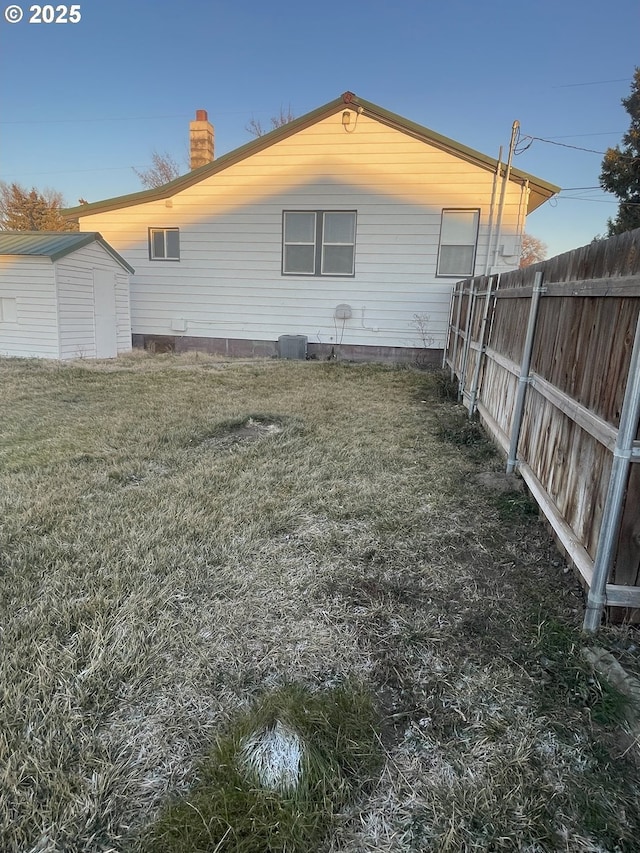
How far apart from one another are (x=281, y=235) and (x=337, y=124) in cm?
256

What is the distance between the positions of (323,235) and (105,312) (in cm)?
525

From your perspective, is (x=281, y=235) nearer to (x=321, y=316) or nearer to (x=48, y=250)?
(x=321, y=316)

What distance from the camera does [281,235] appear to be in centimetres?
1092

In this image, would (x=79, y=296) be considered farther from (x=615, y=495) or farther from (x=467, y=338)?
(x=615, y=495)

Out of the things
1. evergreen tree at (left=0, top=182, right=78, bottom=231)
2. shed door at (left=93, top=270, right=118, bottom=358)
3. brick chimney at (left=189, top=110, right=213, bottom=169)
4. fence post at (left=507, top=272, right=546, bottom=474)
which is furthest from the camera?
evergreen tree at (left=0, top=182, right=78, bottom=231)

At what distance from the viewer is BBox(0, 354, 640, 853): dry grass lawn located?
4.11 ft

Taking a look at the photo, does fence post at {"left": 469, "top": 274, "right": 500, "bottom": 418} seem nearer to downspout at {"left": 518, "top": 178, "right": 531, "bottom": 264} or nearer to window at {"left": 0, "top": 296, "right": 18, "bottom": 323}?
downspout at {"left": 518, "top": 178, "right": 531, "bottom": 264}

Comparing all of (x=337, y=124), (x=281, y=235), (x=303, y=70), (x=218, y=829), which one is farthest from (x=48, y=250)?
(x=303, y=70)

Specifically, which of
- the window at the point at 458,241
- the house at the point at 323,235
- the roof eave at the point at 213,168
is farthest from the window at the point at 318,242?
the window at the point at 458,241

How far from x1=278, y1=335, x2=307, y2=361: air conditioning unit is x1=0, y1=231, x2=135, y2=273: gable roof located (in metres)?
4.10

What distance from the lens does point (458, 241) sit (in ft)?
33.5

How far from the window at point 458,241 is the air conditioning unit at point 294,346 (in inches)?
136

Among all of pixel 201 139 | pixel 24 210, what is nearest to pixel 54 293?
pixel 201 139

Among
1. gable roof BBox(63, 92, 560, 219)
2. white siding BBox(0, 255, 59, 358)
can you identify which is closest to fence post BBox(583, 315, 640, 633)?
gable roof BBox(63, 92, 560, 219)
